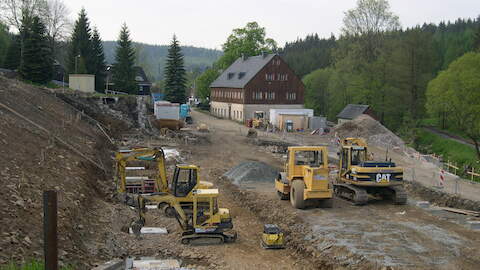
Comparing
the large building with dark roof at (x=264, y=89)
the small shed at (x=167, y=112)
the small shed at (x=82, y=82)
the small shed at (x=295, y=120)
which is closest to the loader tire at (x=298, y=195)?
the small shed at (x=167, y=112)

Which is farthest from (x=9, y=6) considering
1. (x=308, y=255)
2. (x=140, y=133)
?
(x=308, y=255)

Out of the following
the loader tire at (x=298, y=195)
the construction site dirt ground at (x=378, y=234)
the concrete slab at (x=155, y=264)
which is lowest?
the concrete slab at (x=155, y=264)

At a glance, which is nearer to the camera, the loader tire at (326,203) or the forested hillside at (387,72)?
the loader tire at (326,203)

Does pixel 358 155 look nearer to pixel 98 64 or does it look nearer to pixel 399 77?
pixel 399 77

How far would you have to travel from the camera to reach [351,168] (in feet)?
67.8

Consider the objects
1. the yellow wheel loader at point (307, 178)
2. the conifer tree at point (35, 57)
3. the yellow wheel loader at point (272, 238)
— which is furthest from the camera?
the conifer tree at point (35, 57)

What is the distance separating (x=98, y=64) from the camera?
5647 centimetres

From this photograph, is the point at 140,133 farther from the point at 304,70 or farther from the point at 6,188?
Answer: the point at 304,70

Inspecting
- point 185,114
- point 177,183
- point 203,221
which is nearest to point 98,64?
point 185,114

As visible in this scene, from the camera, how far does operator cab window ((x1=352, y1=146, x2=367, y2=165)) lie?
2114cm

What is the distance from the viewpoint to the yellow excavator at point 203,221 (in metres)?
16.0

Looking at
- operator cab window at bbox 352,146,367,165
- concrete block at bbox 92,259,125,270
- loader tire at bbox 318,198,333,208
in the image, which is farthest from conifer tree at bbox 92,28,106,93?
concrete block at bbox 92,259,125,270

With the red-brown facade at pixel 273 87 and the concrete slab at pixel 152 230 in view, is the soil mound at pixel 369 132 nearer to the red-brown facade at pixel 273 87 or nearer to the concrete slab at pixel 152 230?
the red-brown facade at pixel 273 87

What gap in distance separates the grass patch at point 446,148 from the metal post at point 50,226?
42.3 m
